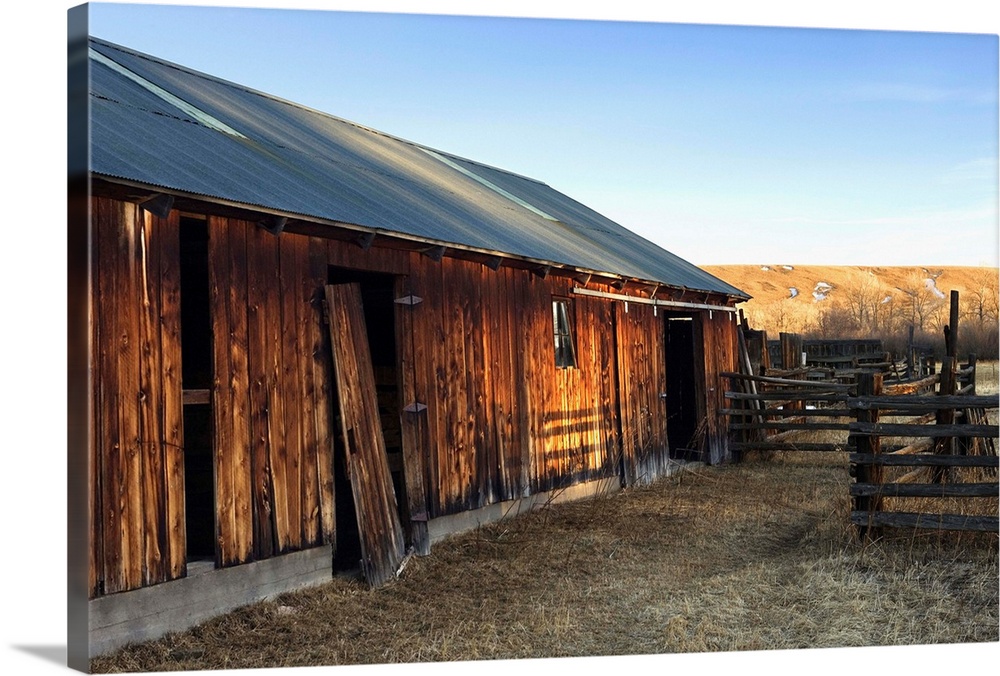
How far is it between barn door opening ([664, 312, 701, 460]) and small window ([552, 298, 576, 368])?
505cm

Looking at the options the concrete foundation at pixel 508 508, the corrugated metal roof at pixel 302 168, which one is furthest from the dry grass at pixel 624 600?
the corrugated metal roof at pixel 302 168

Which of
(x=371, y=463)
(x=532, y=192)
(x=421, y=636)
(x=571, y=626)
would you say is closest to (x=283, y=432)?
(x=371, y=463)

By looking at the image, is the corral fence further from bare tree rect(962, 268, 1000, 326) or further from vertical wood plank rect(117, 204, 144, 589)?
bare tree rect(962, 268, 1000, 326)

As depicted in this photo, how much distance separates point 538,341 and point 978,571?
18.2 ft

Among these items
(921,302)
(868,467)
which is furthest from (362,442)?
(921,302)

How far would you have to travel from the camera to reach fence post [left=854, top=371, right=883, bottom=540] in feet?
33.4

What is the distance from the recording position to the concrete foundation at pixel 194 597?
6859 mm

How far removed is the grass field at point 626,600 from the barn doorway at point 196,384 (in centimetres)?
187

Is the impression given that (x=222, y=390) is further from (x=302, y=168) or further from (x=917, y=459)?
(x=917, y=459)

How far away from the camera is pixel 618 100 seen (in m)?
52.6

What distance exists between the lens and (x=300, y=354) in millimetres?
8812

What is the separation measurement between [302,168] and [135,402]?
12.9ft

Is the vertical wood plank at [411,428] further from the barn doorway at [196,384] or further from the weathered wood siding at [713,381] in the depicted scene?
the weathered wood siding at [713,381]

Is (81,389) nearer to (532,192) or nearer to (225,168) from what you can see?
(225,168)
